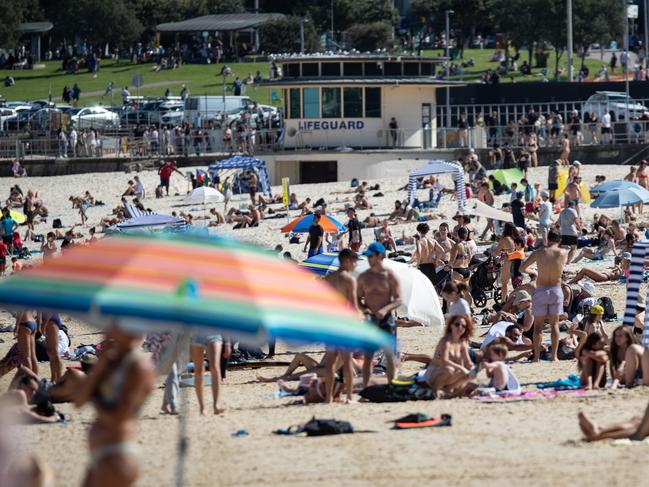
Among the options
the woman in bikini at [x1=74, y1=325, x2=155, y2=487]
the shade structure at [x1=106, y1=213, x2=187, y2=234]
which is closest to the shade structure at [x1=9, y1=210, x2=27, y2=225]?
the shade structure at [x1=106, y1=213, x2=187, y2=234]

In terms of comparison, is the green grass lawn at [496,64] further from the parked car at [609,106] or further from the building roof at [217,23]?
the parked car at [609,106]

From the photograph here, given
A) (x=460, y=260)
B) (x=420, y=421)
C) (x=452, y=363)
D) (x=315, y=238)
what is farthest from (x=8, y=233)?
(x=420, y=421)

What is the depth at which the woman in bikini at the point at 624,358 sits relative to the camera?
1189 cm

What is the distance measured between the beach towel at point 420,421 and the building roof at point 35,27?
6735 cm

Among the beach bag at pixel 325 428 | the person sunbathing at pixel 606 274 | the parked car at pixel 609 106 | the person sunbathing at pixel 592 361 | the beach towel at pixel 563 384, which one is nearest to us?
the beach bag at pixel 325 428

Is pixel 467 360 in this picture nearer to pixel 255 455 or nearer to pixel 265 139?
pixel 255 455

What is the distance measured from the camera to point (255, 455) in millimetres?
9883

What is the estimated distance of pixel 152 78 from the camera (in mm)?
68062

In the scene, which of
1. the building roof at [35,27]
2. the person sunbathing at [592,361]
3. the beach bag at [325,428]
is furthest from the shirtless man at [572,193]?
the building roof at [35,27]

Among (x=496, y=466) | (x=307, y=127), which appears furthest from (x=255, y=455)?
(x=307, y=127)

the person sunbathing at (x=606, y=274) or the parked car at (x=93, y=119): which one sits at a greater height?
the parked car at (x=93, y=119)

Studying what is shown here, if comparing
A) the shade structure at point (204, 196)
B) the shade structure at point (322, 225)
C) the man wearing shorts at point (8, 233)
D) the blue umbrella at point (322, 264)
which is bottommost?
the man wearing shorts at point (8, 233)

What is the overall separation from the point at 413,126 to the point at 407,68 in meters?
1.71

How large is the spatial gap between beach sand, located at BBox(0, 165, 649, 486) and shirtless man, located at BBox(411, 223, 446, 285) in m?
5.51
